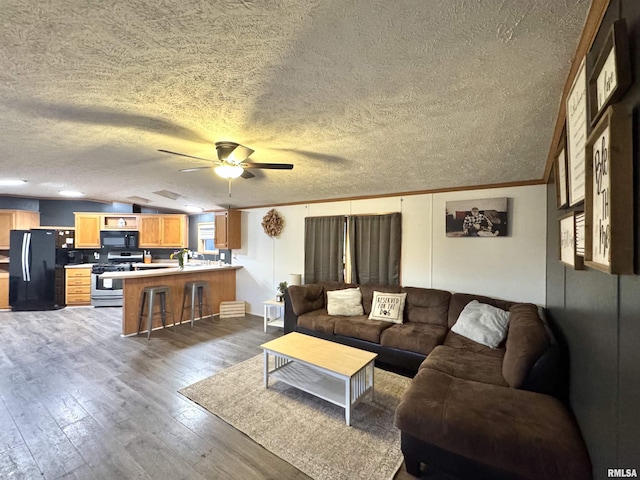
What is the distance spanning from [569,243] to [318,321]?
2800 mm

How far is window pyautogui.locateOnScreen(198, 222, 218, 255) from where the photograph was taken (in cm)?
654

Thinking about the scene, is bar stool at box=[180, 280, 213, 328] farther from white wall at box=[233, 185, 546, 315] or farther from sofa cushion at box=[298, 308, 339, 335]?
sofa cushion at box=[298, 308, 339, 335]

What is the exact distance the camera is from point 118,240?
652 centimetres

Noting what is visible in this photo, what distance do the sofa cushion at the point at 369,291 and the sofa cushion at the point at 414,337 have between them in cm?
65

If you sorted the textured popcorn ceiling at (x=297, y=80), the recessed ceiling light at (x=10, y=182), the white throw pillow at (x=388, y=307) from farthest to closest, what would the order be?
1. the recessed ceiling light at (x=10, y=182)
2. the white throw pillow at (x=388, y=307)
3. the textured popcorn ceiling at (x=297, y=80)

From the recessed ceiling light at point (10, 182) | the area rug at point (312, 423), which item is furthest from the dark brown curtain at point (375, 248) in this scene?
the recessed ceiling light at point (10, 182)

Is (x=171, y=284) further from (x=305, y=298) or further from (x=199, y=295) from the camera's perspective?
(x=305, y=298)

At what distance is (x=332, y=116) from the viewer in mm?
2082

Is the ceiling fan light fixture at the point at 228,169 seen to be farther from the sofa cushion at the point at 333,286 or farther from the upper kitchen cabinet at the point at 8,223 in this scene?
the upper kitchen cabinet at the point at 8,223

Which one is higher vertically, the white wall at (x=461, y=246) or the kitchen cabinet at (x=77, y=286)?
the white wall at (x=461, y=246)

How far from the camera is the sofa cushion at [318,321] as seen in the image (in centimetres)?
358

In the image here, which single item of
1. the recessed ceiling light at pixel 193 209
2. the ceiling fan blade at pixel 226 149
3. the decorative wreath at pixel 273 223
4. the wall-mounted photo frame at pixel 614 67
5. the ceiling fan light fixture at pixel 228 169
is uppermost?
the ceiling fan blade at pixel 226 149

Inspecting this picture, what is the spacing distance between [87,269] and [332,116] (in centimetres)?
697

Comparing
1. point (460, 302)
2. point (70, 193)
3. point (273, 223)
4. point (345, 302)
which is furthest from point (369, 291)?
point (70, 193)
